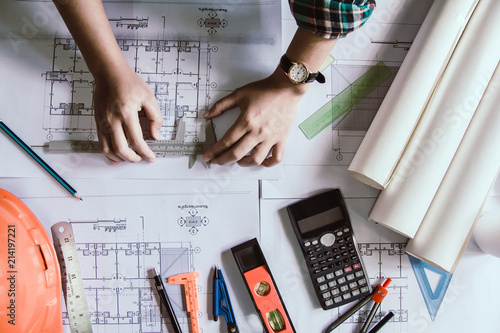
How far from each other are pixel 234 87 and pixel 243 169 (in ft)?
0.46

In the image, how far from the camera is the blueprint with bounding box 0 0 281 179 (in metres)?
0.65

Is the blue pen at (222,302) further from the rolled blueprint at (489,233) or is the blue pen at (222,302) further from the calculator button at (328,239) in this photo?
the rolled blueprint at (489,233)

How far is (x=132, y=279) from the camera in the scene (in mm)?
651

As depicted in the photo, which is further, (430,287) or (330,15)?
(430,287)

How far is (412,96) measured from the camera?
611 millimetres

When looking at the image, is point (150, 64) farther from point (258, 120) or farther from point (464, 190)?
point (464, 190)

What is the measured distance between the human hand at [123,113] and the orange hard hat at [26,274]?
17 cm

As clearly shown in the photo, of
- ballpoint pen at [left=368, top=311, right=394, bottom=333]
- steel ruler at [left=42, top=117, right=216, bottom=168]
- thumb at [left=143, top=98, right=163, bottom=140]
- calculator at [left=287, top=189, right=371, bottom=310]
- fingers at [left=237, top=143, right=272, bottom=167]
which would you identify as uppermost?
thumb at [left=143, top=98, right=163, bottom=140]

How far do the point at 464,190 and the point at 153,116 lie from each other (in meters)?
0.50

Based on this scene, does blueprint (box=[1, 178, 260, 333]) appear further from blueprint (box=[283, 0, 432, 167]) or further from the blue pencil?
blueprint (box=[283, 0, 432, 167])

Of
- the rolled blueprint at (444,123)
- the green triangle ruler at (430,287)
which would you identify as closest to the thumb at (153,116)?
the rolled blueprint at (444,123)

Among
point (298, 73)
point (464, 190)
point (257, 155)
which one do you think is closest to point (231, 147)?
point (257, 155)

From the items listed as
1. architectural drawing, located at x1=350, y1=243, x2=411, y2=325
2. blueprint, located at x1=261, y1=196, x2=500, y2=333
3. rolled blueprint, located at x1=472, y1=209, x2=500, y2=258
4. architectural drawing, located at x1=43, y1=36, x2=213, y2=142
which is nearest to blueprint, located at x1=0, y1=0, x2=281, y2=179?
architectural drawing, located at x1=43, y1=36, x2=213, y2=142

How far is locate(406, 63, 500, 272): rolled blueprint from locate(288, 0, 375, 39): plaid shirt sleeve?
26cm
